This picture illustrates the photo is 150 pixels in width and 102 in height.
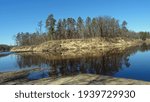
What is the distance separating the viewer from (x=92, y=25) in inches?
7436

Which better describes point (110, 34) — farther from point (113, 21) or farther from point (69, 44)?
point (69, 44)

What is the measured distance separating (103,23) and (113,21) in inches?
556

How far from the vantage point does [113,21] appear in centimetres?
19762

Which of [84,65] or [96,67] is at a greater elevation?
[84,65]

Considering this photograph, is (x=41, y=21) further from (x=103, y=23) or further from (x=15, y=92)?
(x=15, y=92)

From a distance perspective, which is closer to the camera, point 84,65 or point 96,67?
point 96,67

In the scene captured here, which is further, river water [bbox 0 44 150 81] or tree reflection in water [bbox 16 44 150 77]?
tree reflection in water [bbox 16 44 150 77]

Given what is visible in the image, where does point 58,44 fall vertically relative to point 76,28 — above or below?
below

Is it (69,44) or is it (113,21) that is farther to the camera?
(113,21)

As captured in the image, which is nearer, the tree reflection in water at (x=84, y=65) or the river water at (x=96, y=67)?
the river water at (x=96, y=67)

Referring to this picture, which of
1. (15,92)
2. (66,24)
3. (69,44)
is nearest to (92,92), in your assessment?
(15,92)

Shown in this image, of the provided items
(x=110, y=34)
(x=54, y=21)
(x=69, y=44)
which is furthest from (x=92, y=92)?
(x=110, y=34)

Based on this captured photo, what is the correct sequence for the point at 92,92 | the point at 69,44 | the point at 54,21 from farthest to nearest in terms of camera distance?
the point at 54,21 → the point at 69,44 → the point at 92,92

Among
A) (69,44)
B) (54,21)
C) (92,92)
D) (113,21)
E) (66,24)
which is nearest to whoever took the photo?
(92,92)
